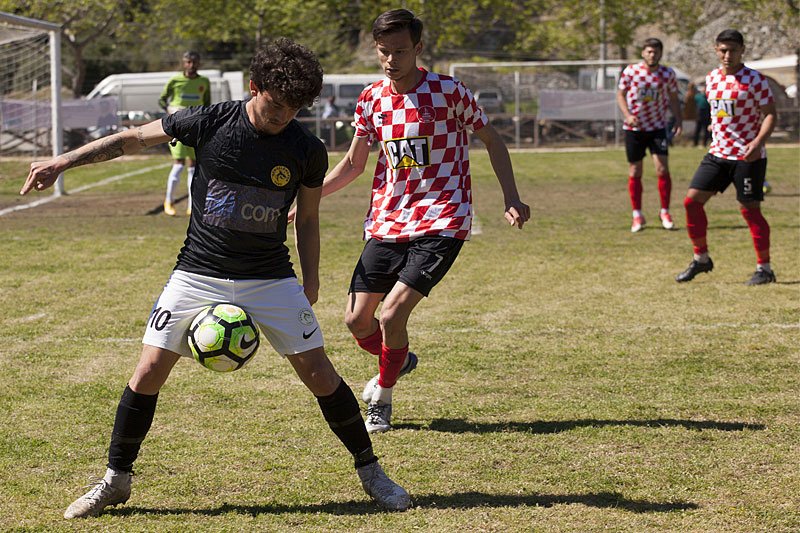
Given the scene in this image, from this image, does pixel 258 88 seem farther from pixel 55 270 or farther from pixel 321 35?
pixel 321 35

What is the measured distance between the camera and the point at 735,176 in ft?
29.0

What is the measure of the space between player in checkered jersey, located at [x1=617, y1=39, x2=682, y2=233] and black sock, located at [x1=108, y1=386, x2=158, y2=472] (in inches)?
Answer: 357

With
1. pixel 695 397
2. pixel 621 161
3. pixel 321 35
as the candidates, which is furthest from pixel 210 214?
pixel 321 35

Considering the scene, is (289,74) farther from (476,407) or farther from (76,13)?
(76,13)

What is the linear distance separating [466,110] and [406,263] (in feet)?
2.78

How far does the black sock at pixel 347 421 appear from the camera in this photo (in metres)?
4.03

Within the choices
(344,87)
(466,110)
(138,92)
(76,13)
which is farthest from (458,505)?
Result: (76,13)

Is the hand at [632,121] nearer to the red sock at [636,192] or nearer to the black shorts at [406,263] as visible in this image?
the red sock at [636,192]

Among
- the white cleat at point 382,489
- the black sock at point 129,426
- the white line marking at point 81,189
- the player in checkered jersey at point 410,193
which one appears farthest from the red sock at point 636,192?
the black sock at point 129,426

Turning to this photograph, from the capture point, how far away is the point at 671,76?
1215 centimetres

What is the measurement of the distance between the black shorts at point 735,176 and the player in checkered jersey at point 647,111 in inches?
116

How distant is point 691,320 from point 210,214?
4687 mm

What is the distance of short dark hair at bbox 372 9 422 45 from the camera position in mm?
4711

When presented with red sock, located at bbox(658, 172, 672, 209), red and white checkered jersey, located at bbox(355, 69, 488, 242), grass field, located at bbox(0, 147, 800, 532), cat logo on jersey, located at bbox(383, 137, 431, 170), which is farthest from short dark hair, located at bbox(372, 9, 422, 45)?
red sock, located at bbox(658, 172, 672, 209)
